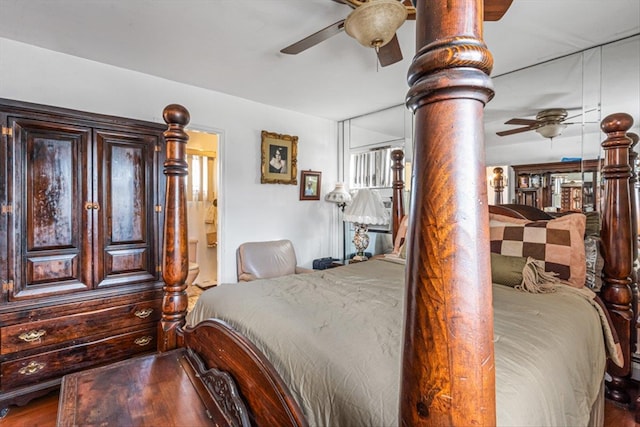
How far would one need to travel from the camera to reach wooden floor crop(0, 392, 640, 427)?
1711 mm

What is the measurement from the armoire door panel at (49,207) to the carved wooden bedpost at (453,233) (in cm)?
245

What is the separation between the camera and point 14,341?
6.21ft

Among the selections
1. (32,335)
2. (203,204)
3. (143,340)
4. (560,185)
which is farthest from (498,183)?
(203,204)

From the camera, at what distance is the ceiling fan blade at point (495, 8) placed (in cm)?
136

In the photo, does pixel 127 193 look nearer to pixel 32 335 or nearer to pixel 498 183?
pixel 32 335

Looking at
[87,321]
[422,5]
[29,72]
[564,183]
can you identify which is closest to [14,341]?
[87,321]

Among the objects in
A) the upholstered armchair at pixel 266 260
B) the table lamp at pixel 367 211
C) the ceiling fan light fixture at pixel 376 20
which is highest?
the ceiling fan light fixture at pixel 376 20

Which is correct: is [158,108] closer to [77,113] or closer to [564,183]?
[77,113]

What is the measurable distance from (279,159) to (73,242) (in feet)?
7.25

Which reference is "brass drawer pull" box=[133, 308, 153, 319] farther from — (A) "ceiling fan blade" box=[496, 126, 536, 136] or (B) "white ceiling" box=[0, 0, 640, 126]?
(A) "ceiling fan blade" box=[496, 126, 536, 136]

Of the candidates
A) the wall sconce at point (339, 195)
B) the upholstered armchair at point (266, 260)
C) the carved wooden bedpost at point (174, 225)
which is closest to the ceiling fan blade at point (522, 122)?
the wall sconce at point (339, 195)

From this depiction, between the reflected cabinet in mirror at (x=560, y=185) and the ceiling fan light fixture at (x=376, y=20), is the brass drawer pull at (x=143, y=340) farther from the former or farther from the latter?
the reflected cabinet in mirror at (x=560, y=185)

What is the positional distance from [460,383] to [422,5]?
0.50 meters

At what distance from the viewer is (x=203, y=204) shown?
482 cm
